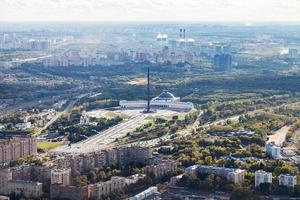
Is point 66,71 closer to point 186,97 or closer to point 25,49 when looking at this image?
point 186,97

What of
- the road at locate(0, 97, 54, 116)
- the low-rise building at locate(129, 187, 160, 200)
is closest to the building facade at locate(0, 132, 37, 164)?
the low-rise building at locate(129, 187, 160, 200)

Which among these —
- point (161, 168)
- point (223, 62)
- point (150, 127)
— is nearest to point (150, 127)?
point (150, 127)

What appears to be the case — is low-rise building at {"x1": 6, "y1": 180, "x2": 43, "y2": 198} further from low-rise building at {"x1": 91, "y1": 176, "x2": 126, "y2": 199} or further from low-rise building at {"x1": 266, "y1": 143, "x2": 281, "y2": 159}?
low-rise building at {"x1": 266, "y1": 143, "x2": 281, "y2": 159}

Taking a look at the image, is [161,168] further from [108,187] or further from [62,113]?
[62,113]

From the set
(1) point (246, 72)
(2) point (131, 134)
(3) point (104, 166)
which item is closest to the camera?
(3) point (104, 166)

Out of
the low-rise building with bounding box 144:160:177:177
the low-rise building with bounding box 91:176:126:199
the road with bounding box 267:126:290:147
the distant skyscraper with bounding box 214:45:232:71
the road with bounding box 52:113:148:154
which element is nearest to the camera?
the low-rise building with bounding box 91:176:126:199

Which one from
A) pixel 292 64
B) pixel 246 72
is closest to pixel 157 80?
pixel 246 72
